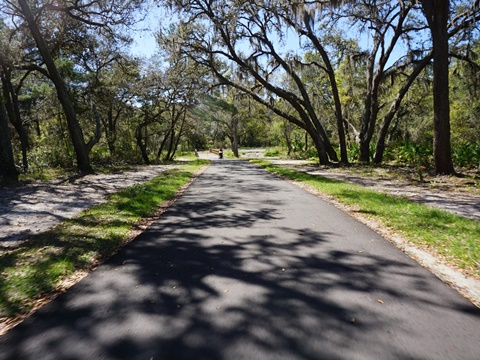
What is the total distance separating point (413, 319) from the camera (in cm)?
259

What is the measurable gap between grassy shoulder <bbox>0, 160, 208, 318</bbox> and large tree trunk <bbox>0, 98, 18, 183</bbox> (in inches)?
256

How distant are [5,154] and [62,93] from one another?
4.42 metres

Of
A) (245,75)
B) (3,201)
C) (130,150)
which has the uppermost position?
(245,75)

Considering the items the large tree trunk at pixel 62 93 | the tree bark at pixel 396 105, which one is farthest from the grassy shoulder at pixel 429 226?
the large tree trunk at pixel 62 93

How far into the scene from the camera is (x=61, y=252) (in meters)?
4.36

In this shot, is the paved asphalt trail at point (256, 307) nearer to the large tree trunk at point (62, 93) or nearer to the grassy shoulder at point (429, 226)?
the grassy shoulder at point (429, 226)

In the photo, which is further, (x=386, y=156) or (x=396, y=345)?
(x=386, y=156)

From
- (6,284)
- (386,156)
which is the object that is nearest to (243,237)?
(6,284)

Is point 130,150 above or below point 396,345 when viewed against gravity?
above

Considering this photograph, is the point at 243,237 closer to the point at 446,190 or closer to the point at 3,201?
the point at 3,201

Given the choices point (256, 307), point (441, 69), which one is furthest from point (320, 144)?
point (256, 307)

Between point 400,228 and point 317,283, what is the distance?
2858mm

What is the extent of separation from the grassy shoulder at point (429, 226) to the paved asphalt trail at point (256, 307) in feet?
1.96

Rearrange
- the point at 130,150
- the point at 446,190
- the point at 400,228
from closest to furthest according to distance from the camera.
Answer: the point at 400,228
the point at 446,190
the point at 130,150
